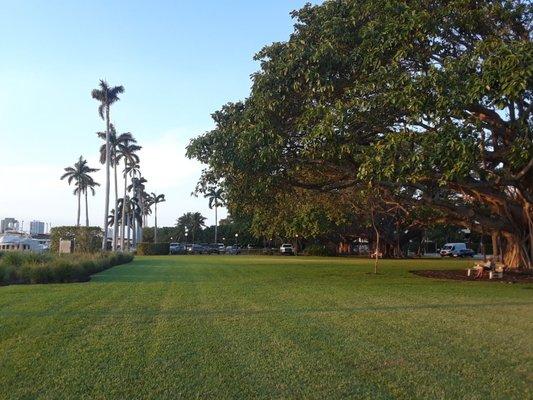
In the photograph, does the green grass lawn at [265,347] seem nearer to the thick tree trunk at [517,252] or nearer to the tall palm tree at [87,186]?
the thick tree trunk at [517,252]

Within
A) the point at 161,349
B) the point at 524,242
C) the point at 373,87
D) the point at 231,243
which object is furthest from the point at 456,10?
the point at 231,243

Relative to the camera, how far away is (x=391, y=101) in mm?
15719

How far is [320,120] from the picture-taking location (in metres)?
17.1

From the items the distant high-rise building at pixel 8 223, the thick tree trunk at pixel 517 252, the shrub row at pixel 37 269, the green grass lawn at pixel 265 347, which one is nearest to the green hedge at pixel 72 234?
the shrub row at pixel 37 269

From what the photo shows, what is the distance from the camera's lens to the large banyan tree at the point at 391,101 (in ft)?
49.0

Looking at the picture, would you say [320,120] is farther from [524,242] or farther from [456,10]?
[524,242]

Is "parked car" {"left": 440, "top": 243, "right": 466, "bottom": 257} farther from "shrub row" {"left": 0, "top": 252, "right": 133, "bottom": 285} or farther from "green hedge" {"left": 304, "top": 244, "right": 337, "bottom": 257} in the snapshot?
"shrub row" {"left": 0, "top": 252, "right": 133, "bottom": 285}

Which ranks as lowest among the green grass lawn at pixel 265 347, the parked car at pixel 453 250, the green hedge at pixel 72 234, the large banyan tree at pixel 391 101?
the green grass lawn at pixel 265 347

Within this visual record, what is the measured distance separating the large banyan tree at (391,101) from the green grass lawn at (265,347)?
4.04m

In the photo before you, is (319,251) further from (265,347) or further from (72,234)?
(265,347)

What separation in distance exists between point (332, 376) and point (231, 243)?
9867 centimetres

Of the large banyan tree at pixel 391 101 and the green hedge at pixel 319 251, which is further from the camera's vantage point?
the green hedge at pixel 319 251

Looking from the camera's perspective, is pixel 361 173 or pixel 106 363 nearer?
pixel 106 363

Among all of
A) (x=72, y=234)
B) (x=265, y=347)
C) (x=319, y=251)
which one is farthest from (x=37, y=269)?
(x=319, y=251)
